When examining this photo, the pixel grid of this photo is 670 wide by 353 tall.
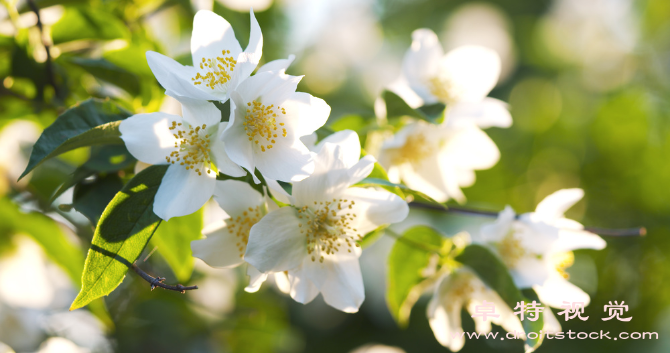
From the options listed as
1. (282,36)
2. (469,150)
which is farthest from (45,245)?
(282,36)

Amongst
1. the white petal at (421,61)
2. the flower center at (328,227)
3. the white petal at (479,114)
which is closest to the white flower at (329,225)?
the flower center at (328,227)

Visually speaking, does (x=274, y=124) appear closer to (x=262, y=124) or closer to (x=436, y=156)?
(x=262, y=124)

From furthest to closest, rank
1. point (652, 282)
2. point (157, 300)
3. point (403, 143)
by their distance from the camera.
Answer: point (652, 282) < point (157, 300) < point (403, 143)

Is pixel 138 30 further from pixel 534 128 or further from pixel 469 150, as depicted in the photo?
pixel 534 128

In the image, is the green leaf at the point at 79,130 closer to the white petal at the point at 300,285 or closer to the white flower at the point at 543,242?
the white petal at the point at 300,285

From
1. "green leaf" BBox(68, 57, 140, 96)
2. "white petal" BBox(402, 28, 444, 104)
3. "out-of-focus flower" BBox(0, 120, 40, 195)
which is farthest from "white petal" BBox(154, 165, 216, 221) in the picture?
"out-of-focus flower" BBox(0, 120, 40, 195)
